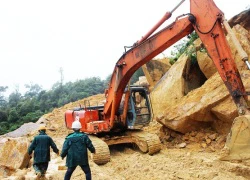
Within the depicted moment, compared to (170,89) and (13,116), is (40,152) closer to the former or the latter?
(170,89)

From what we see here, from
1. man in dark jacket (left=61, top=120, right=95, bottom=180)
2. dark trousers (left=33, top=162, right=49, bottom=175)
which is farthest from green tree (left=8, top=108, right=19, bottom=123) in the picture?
man in dark jacket (left=61, top=120, right=95, bottom=180)

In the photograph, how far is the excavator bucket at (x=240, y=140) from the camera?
4746 millimetres

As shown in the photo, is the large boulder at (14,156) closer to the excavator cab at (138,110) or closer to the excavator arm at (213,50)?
the excavator cab at (138,110)

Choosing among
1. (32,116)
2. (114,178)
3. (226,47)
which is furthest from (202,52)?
(32,116)

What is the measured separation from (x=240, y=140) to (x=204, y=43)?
2390 millimetres

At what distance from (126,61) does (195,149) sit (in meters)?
3.31

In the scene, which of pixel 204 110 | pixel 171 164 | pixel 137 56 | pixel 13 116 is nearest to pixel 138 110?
pixel 137 56

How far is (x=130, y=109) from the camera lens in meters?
8.30

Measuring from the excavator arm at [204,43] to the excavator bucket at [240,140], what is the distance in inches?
27.8

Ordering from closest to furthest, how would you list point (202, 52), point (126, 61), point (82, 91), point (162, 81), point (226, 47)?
point (226, 47), point (126, 61), point (202, 52), point (162, 81), point (82, 91)

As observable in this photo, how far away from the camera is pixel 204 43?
6.23 metres

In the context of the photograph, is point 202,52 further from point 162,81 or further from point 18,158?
point 18,158

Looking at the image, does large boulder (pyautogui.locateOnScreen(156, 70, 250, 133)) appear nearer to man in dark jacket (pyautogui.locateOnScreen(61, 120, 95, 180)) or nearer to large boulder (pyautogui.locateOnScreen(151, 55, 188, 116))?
large boulder (pyautogui.locateOnScreen(151, 55, 188, 116))

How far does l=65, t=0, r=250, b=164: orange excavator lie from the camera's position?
5.53 meters
